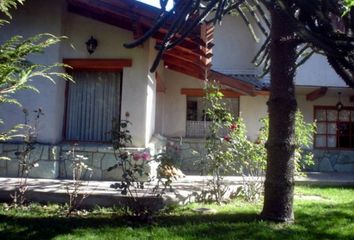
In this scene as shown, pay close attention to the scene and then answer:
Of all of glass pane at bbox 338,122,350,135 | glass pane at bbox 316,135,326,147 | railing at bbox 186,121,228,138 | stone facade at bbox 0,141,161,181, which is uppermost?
glass pane at bbox 338,122,350,135

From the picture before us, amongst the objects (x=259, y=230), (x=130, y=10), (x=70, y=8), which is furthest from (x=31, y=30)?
(x=259, y=230)

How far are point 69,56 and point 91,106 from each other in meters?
1.26

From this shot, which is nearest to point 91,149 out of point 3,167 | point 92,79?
point 92,79

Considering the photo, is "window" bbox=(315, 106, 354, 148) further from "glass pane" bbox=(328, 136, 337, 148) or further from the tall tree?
the tall tree

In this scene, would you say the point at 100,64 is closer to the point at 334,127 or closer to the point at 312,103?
the point at 312,103

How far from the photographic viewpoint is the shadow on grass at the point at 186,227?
5961 mm

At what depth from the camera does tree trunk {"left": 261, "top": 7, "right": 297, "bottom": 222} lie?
6.56 m

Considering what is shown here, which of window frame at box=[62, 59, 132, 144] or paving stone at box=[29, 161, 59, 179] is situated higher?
window frame at box=[62, 59, 132, 144]

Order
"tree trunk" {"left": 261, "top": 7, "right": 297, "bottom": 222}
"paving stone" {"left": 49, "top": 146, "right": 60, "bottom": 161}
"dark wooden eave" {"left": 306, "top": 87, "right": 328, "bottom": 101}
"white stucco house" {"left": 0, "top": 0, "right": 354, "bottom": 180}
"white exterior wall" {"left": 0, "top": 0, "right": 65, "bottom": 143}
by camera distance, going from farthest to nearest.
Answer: "dark wooden eave" {"left": 306, "top": 87, "right": 328, "bottom": 101} → "white exterior wall" {"left": 0, "top": 0, "right": 65, "bottom": 143} → "white stucco house" {"left": 0, "top": 0, "right": 354, "bottom": 180} → "paving stone" {"left": 49, "top": 146, "right": 60, "bottom": 161} → "tree trunk" {"left": 261, "top": 7, "right": 297, "bottom": 222}

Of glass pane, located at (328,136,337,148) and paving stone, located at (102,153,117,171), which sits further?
glass pane, located at (328,136,337,148)

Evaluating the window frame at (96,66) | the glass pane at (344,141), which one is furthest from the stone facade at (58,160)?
the glass pane at (344,141)

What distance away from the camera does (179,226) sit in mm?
6430

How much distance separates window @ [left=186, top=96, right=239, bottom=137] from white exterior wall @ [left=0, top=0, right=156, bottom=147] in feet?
15.8

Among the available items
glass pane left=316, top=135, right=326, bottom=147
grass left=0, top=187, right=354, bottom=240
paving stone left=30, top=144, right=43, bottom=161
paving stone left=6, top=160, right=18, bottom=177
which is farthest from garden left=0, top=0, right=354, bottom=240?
glass pane left=316, top=135, right=326, bottom=147
